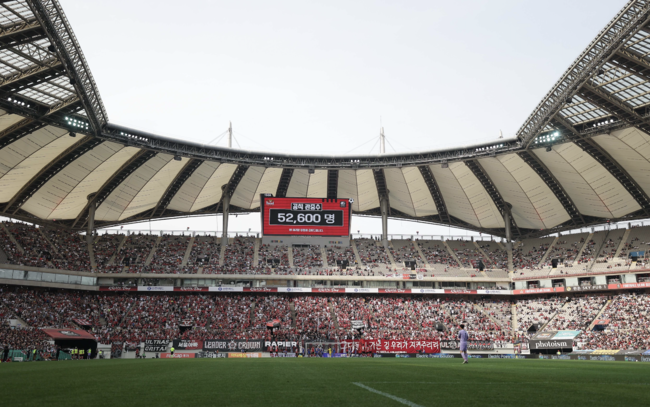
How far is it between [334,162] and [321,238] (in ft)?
27.1

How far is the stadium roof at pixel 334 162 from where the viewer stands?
33188 millimetres

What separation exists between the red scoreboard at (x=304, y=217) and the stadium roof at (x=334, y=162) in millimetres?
3831

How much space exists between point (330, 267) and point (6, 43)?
41247mm

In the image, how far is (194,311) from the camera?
53906 mm

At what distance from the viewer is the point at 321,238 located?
5281cm

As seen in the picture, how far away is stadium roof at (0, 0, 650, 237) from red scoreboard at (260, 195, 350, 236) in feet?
12.6

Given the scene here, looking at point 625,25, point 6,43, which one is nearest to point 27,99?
point 6,43

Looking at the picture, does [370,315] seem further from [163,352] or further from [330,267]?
[163,352]

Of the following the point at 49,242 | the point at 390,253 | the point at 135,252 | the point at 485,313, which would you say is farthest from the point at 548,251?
the point at 49,242

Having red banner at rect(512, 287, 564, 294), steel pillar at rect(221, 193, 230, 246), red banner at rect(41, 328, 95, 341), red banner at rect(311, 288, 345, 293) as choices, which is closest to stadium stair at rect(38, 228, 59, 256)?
red banner at rect(41, 328, 95, 341)

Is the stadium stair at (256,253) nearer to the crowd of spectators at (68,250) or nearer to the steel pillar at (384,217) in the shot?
the steel pillar at (384,217)

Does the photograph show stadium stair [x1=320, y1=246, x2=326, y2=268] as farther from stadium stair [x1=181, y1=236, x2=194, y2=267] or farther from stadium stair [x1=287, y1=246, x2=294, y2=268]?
stadium stair [x1=181, y1=236, x2=194, y2=267]

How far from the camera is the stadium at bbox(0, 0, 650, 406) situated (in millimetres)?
38094

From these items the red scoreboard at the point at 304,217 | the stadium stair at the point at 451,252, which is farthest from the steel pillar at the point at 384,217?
the red scoreboard at the point at 304,217
